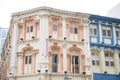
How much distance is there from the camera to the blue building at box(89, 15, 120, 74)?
26.8 meters

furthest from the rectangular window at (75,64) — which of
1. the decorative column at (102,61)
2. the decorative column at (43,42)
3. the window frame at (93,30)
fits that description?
the window frame at (93,30)

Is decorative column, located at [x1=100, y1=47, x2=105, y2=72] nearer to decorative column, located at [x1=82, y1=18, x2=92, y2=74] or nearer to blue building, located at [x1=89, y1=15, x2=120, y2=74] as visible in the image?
blue building, located at [x1=89, y1=15, x2=120, y2=74]

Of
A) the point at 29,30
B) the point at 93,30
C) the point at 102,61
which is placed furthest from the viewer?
the point at 93,30

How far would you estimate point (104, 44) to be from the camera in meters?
27.2

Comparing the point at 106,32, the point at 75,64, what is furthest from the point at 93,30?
the point at 75,64

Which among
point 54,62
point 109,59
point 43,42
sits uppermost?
point 43,42

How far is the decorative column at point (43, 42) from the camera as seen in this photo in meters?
24.2

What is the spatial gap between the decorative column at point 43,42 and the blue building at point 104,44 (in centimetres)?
503

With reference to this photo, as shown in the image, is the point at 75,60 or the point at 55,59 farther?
the point at 75,60

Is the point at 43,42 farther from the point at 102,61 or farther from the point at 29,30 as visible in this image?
the point at 102,61

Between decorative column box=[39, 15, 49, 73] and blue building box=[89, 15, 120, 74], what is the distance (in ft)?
16.5

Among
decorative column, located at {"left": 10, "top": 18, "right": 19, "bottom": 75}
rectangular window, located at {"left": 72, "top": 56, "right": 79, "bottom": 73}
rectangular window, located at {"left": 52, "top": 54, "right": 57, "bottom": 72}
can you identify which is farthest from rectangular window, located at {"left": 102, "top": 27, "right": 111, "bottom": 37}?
decorative column, located at {"left": 10, "top": 18, "right": 19, "bottom": 75}

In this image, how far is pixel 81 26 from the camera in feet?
88.9

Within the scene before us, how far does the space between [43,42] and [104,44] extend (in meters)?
6.79
